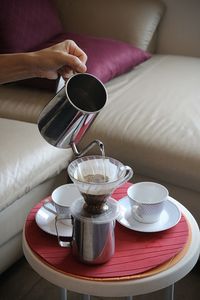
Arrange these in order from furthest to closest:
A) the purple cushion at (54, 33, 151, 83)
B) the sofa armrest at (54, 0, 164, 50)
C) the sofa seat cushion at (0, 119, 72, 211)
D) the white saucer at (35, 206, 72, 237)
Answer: the sofa armrest at (54, 0, 164, 50) → the purple cushion at (54, 33, 151, 83) → the sofa seat cushion at (0, 119, 72, 211) → the white saucer at (35, 206, 72, 237)

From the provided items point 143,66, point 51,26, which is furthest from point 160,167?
point 51,26

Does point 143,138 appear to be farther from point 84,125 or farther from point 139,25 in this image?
point 139,25

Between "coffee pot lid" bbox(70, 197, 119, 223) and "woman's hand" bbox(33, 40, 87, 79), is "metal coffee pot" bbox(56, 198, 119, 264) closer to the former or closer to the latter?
"coffee pot lid" bbox(70, 197, 119, 223)

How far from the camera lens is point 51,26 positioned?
219 cm

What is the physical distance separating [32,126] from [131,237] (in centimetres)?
71

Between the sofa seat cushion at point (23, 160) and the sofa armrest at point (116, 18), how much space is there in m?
0.91

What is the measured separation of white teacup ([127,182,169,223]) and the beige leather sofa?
0.33m

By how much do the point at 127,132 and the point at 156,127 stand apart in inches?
4.0

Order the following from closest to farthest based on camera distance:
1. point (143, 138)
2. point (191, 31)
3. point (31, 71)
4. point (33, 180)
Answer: point (31, 71) < point (33, 180) < point (143, 138) < point (191, 31)

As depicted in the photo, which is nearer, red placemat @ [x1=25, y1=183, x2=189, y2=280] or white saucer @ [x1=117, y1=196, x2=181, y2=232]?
red placemat @ [x1=25, y1=183, x2=189, y2=280]

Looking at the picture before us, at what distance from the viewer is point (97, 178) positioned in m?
0.94

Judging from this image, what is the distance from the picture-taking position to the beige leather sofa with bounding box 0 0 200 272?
1.41m

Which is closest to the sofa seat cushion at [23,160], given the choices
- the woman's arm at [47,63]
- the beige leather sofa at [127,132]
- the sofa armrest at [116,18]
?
the beige leather sofa at [127,132]

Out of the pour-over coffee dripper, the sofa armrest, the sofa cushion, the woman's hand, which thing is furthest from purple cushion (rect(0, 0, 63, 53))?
the pour-over coffee dripper
